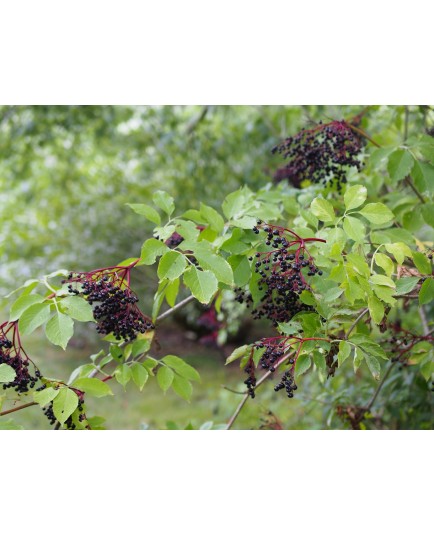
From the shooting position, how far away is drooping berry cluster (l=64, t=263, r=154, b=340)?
4.26ft

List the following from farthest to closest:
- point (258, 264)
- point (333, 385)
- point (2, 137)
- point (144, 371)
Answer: point (2, 137), point (333, 385), point (144, 371), point (258, 264)

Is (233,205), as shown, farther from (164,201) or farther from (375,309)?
(375,309)

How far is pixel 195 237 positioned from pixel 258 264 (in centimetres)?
16

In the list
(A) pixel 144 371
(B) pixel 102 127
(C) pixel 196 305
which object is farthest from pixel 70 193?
(A) pixel 144 371

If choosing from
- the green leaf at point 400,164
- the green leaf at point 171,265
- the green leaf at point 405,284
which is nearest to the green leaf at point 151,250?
the green leaf at point 171,265

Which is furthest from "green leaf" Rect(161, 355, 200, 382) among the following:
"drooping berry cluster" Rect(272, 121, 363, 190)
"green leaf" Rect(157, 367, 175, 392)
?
"drooping berry cluster" Rect(272, 121, 363, 190)

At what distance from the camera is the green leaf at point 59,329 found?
4.12 feet

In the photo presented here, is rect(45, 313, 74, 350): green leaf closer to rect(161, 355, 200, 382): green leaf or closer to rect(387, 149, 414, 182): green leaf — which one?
rect(161, 355, 200, 382): green leaf

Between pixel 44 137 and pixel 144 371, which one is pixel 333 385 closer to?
pixel 144 371

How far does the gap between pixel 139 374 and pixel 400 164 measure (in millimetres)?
903

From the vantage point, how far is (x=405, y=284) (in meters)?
1.39

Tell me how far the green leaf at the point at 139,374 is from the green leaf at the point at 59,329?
0.30m

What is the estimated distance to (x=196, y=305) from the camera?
5945mm

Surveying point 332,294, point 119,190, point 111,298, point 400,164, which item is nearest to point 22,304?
point 111,298
